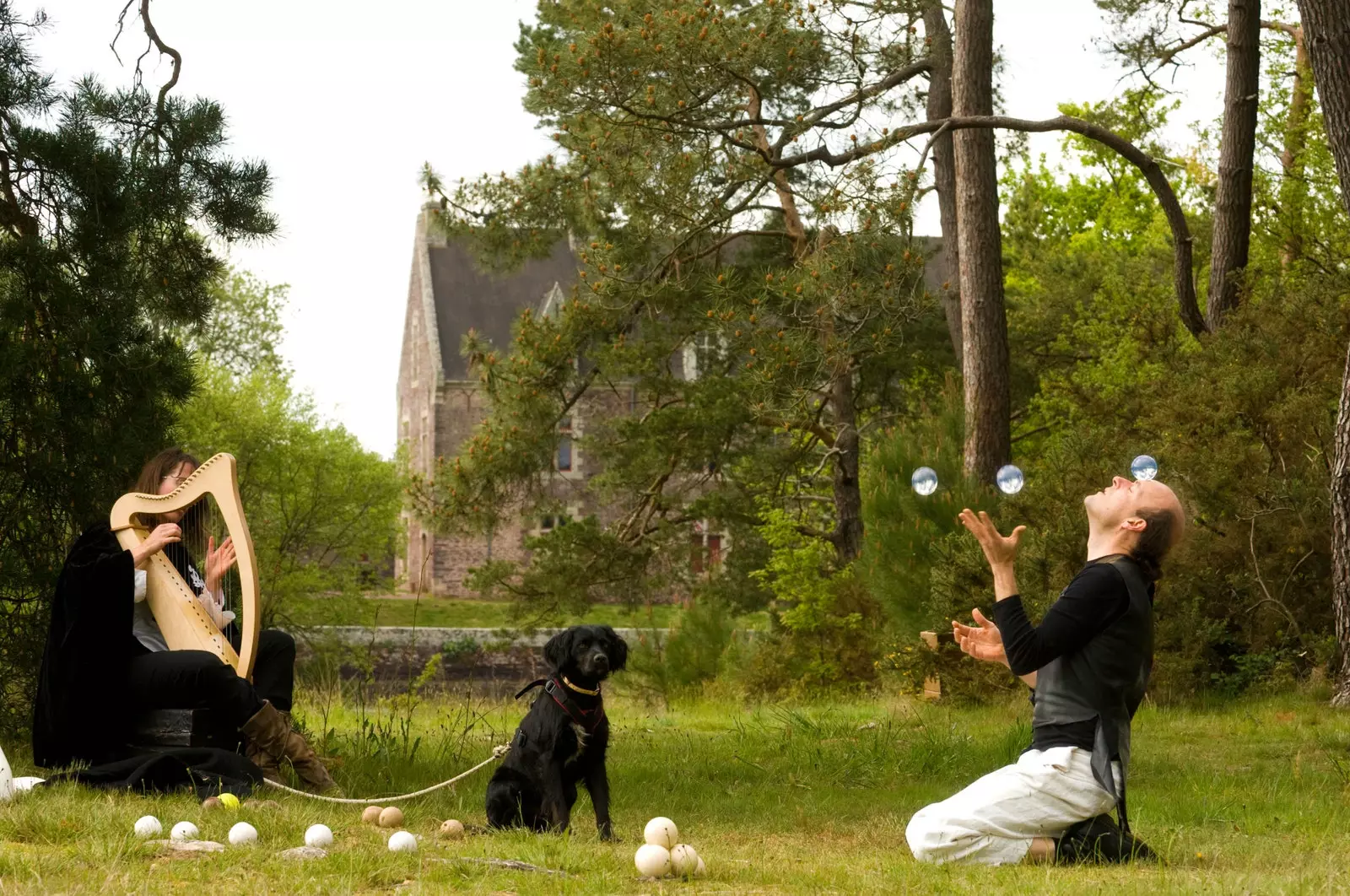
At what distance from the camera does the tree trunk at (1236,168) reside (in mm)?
14633

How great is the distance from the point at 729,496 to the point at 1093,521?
16.4 meters

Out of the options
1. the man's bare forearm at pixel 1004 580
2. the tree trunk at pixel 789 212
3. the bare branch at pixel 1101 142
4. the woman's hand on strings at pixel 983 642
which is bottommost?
the woman's hand on strings at pixel 983 642

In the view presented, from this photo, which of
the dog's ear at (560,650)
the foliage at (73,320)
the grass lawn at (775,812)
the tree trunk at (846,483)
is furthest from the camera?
the tree trunk at (846,483)

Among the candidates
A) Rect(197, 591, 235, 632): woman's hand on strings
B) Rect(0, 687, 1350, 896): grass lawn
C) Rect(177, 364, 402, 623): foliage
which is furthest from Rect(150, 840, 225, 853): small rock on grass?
Rect(177, 364, 402, 623): foliage

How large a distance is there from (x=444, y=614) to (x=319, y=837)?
113ft

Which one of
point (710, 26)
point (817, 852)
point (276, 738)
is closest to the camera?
point (817, 852)

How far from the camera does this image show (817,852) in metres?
5.91

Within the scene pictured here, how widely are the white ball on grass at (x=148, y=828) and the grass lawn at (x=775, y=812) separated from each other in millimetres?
64

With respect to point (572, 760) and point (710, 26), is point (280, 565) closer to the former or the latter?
point (710, 26)

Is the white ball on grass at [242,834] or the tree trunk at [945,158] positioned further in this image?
the tree trunk at [945,158]

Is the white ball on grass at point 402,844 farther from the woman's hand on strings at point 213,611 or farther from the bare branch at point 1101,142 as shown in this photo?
the bare branch at point 1101,142

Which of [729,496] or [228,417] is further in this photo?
[228,417]

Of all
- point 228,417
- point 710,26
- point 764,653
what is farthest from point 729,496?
point 228,417

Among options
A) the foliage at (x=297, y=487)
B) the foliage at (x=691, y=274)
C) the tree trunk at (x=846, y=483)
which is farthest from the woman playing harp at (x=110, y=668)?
the foliage at (x=297, y=487)
